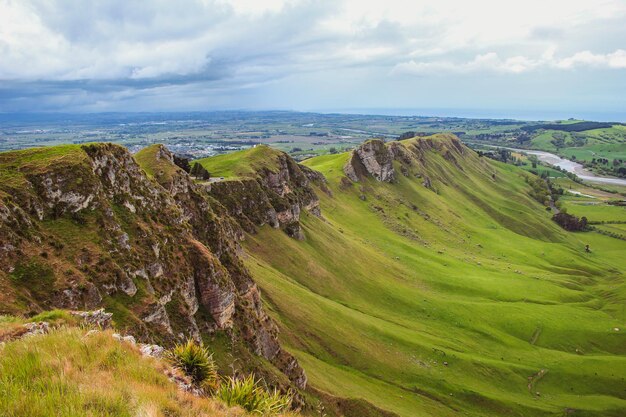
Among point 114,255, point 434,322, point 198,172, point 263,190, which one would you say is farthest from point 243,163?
point 114,255

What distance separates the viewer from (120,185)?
4631cm

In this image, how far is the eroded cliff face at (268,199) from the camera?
308 feet

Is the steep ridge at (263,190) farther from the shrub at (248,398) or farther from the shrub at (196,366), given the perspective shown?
the shrub at (248,398)

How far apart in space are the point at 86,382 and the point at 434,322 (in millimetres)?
102144

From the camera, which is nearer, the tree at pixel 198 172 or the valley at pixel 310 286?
the valley at pixel 310 286

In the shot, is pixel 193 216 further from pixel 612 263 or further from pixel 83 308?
pixel 612 263

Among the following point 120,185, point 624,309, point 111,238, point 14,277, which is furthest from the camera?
point 624,309

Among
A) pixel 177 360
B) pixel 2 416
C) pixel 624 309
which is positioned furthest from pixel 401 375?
pixel 624 309

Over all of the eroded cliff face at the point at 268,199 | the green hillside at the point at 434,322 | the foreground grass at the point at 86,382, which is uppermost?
the foreground grass at the point at 86,382

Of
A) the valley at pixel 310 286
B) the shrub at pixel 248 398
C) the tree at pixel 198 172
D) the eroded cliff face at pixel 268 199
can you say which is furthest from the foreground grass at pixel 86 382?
the tree at pixel 198 172

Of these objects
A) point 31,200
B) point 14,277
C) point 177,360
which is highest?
point 31,200

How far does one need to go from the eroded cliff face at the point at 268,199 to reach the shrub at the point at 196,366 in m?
75.8

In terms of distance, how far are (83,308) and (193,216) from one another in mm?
29350

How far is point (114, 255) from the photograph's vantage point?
38906 millimetres
